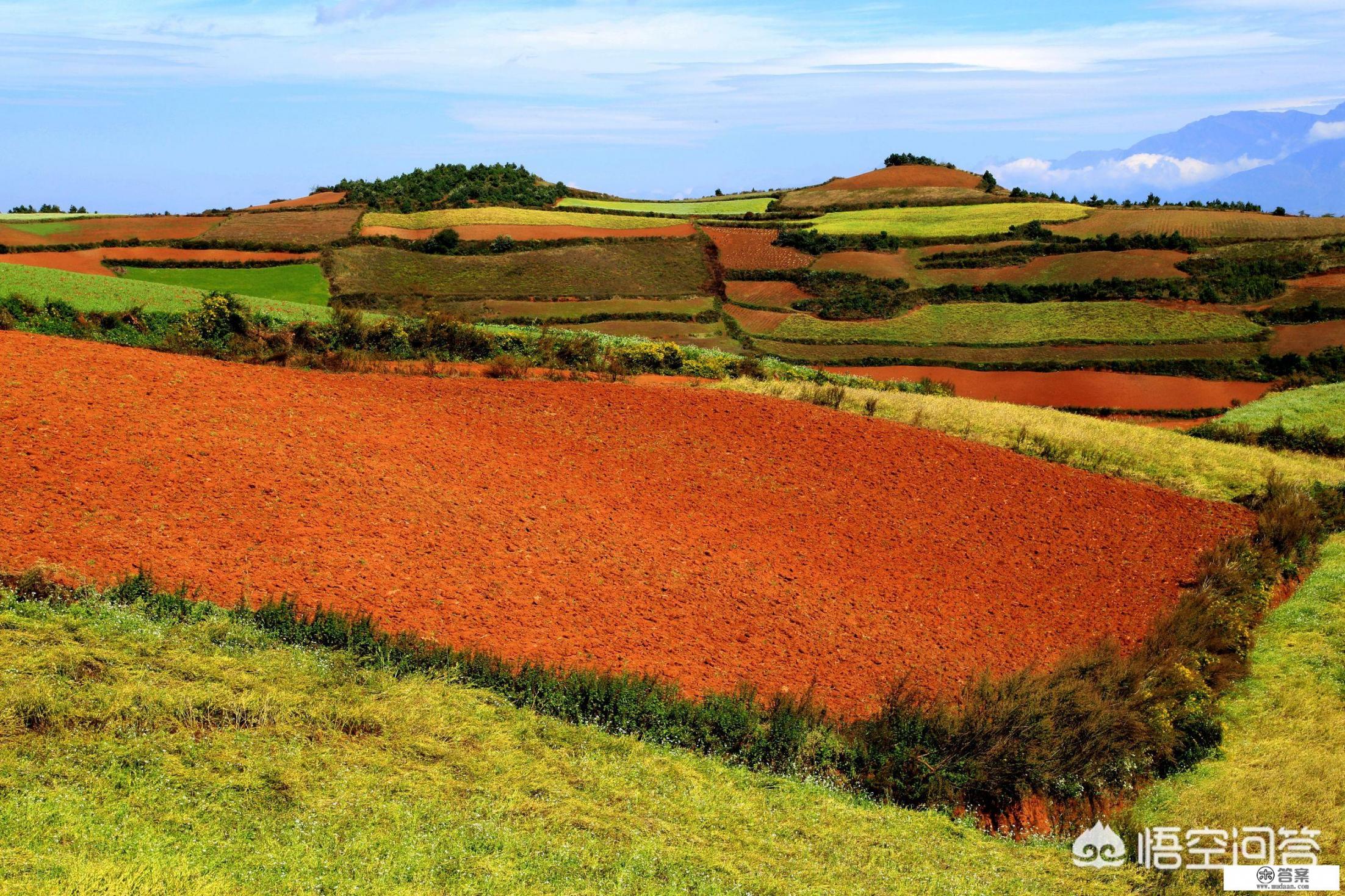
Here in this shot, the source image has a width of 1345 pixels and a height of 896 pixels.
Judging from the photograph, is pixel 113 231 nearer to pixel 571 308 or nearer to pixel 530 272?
pixel 530 272

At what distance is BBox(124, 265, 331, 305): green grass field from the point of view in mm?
46375

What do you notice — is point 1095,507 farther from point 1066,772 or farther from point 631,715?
point 631,715

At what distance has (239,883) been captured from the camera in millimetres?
6207

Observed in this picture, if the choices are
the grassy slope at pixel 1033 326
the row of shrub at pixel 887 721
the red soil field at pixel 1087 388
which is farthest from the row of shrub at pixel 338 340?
the grassy slope at pixel 1033 326

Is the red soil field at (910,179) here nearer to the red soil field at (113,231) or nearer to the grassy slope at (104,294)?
the red soil field at (113,231)

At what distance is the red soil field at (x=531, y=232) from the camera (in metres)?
60.5

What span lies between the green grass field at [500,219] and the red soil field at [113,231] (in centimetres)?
1022

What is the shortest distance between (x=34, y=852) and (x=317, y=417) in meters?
11.1

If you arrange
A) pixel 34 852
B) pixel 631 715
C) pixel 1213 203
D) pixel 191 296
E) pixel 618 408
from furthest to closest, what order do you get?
1. pixel 1213 203
2. pixel 191 296
3. pixel 618 408
4. pixel 631 715
5. pixel 34 852

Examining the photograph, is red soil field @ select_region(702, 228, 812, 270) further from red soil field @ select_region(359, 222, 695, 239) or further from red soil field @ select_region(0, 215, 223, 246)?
red soil field @ select_region(0, 215, 223, 246)

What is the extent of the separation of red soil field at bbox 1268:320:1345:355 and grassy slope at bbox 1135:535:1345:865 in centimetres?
3565

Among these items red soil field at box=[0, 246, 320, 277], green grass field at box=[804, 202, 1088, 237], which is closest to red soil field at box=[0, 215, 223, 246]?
red soil field at box=[0, 246, 320, 277]

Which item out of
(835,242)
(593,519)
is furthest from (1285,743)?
(835,242)

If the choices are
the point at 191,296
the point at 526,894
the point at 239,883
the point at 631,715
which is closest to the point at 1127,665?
the point at 631,715
